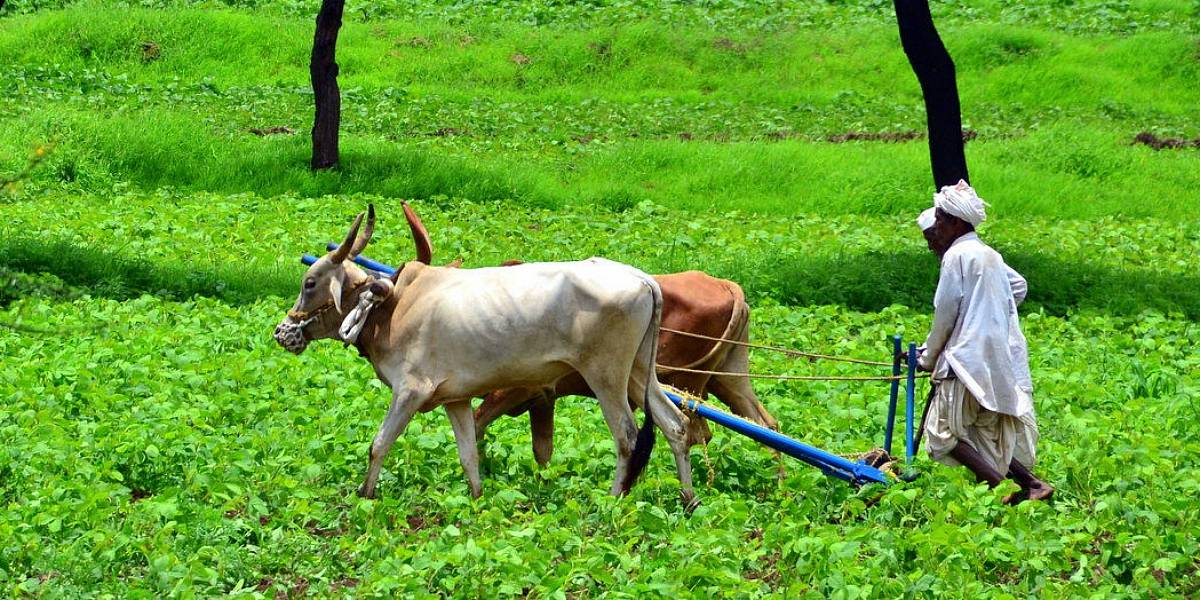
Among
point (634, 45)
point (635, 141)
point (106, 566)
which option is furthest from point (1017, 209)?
point (106, 566)

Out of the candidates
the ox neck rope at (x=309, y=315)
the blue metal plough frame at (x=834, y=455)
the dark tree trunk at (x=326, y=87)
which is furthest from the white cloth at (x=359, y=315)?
the dark tree trunk at (x=326, y=87)

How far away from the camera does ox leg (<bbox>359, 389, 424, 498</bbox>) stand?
23.7 ft

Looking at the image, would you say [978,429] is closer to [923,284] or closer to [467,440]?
[467,440]

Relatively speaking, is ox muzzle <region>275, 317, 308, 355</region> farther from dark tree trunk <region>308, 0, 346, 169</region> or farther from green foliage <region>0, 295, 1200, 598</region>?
dark tree trunk <region>308, 0, 346, 169</region>

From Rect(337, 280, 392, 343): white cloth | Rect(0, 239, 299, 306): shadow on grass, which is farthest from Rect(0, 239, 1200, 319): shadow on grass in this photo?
Rect(337, 280, 392, 343): white cloth

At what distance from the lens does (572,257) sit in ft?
46.6

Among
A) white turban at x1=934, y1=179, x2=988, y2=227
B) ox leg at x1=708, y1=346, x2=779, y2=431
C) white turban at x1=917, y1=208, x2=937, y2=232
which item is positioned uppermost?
white turban at x1=934, y1=179, x2=988, y2=227

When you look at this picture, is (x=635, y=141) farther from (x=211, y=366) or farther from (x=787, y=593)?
(x=787, y=593)

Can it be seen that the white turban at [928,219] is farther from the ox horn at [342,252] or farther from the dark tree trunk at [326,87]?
the dark tree trunk at [326,87]

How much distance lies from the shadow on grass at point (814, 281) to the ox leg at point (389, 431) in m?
5.63

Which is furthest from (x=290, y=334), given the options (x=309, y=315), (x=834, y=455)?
(x=834, y=455)

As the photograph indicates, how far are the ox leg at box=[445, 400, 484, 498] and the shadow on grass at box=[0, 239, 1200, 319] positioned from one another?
552 centimetres

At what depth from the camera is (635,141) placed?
69.2 feet

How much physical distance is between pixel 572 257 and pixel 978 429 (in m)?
7.57
